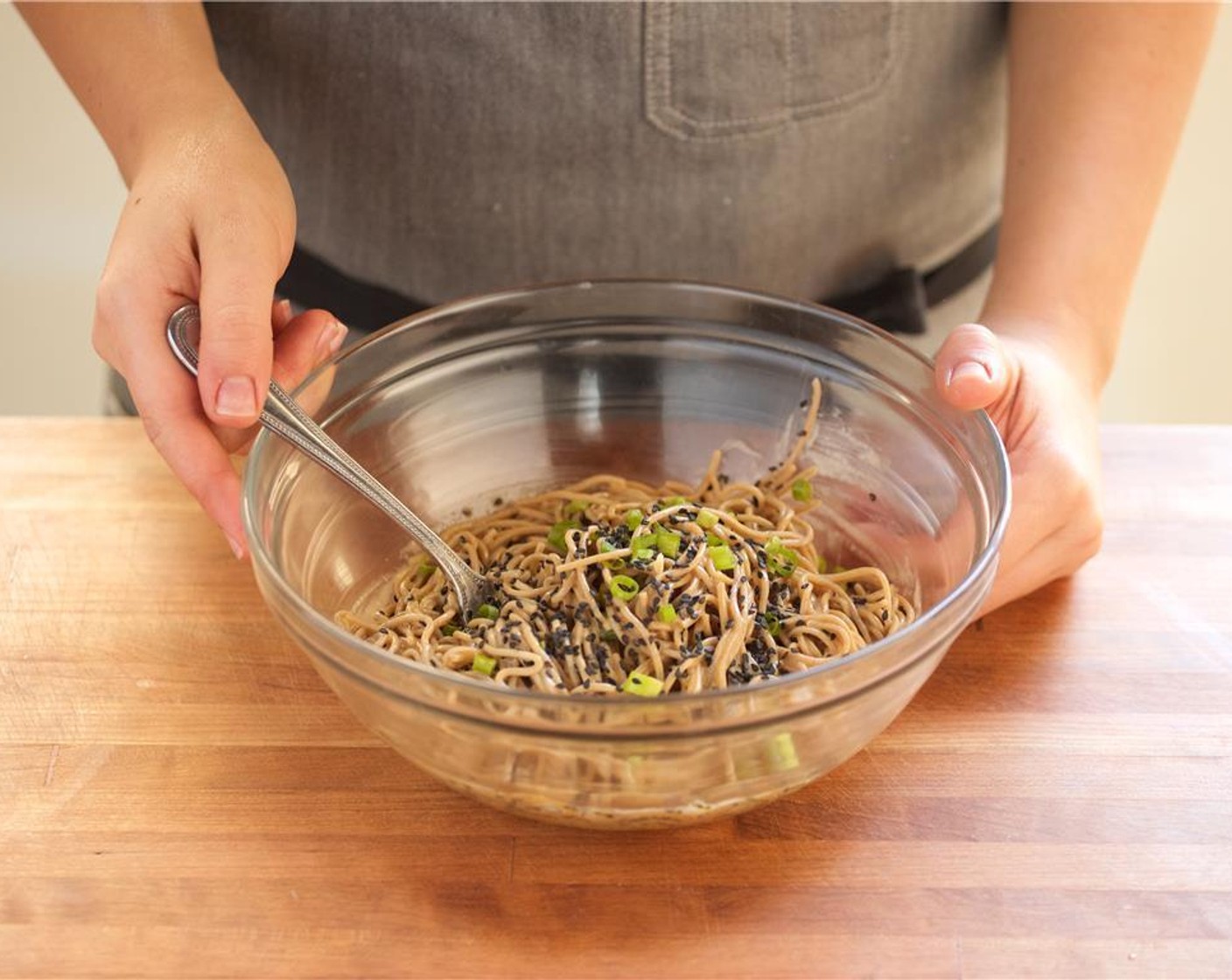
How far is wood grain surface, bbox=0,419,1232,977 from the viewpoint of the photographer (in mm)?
1199

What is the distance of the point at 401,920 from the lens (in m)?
1.22

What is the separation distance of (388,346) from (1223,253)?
9.38ft

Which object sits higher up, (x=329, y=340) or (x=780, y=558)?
(x=329, y=340)

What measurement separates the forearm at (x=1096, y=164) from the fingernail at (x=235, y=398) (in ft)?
3.21

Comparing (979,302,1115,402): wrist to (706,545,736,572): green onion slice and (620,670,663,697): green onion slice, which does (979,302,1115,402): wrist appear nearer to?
(706,545,736,572): green onion slice

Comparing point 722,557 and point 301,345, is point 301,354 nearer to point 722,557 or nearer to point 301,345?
point 301,345

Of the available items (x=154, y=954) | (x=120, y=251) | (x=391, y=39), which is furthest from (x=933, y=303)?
(x=154, y=954)

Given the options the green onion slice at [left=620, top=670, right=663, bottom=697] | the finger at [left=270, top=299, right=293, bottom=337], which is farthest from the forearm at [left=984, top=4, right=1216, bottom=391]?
the finger at [left=270, top=299, right=293, bottom=337]

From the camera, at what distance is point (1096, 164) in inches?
69.1

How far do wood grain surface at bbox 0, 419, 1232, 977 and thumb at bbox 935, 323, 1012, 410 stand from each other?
319 millimetres

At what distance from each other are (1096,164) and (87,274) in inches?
114

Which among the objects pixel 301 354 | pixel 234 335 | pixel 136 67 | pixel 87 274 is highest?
pixel 136 67

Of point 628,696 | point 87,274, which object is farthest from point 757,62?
point 87,274

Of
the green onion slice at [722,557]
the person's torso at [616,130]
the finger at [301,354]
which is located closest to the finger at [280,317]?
the finger at [301,354]
